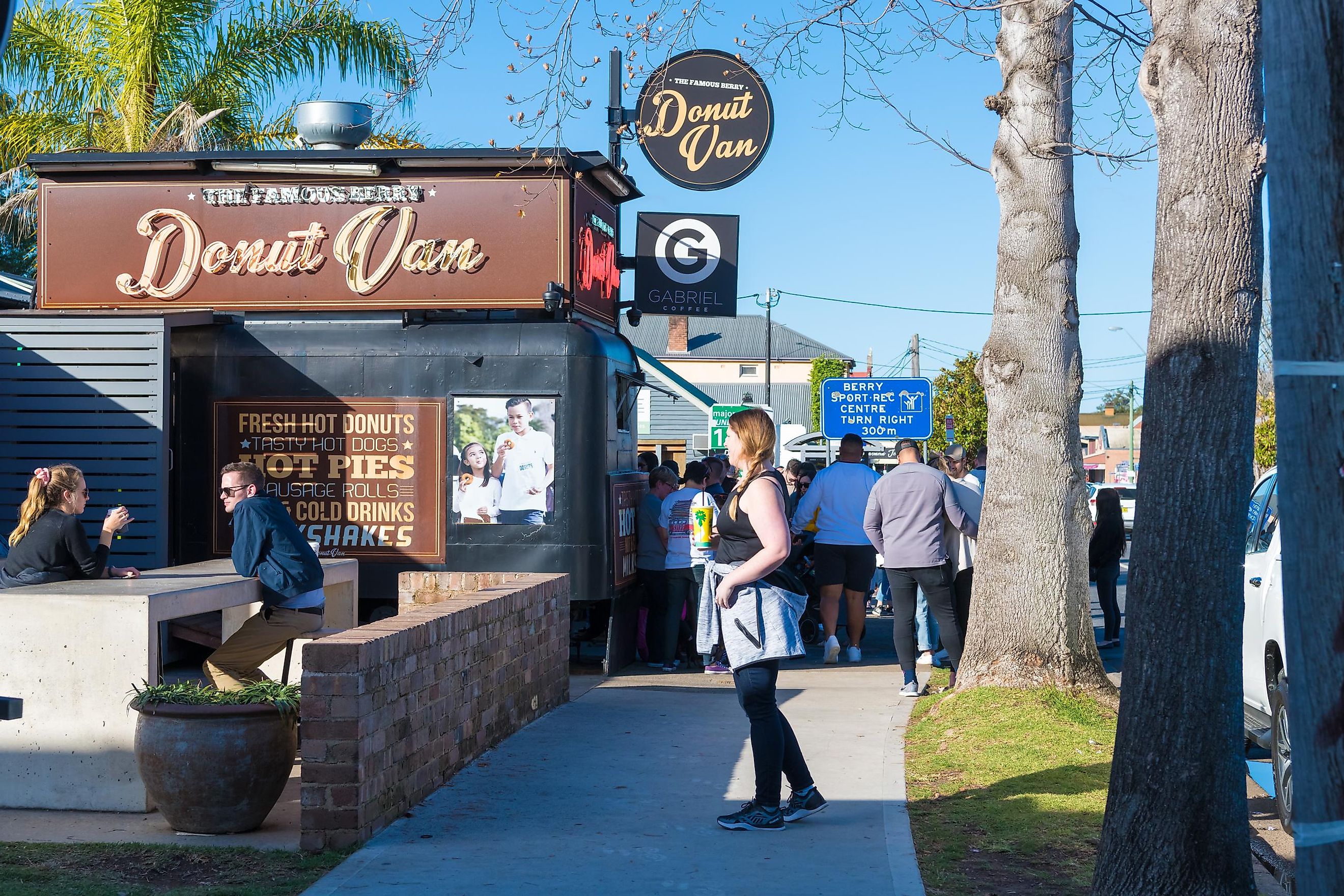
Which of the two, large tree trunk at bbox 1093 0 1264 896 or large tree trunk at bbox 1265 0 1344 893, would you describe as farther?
large tree trunk at bbox 1093 0 1264 896

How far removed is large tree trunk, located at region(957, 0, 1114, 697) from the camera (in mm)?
9109

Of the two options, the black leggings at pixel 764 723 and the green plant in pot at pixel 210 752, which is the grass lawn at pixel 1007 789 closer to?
→ the black leggings at pixel 764 723

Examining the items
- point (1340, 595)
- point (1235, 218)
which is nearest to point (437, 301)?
point (1235, 218)

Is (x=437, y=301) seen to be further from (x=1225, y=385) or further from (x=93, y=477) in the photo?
(x=1225, y=385)

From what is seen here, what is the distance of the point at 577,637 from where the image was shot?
40.2 ft

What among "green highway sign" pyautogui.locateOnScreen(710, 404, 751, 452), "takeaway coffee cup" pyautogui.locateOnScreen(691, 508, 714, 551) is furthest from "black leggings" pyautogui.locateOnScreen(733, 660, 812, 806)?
"green highway sign" pyautogui.locateOnScreen(710, 404, 751, 452)

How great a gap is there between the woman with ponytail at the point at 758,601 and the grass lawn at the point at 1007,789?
75 centimetres

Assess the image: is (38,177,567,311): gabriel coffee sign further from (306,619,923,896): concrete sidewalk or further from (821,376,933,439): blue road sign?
(821,376,933,439): blue road sign

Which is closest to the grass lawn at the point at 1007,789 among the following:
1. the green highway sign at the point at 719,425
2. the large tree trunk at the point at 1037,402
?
the large tree trunk at the point at 1037,402

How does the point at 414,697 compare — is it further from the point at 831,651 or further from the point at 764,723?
the point at 831,651

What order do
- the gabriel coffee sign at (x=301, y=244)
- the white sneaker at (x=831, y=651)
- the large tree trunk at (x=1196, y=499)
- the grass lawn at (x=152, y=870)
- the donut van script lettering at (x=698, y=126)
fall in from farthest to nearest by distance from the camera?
the white sneaker at (x=831, y=651), the gabriel coffee sign at (x=301, y=244), the donut van script lettering at (x=698, y=126), the grass lawn at (x=152, y=870), the large tree trunk at (x=1196, y=499)

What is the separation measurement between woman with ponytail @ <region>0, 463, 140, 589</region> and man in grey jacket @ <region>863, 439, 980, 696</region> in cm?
529

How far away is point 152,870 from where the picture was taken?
541 cm

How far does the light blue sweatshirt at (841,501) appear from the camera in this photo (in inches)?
463
